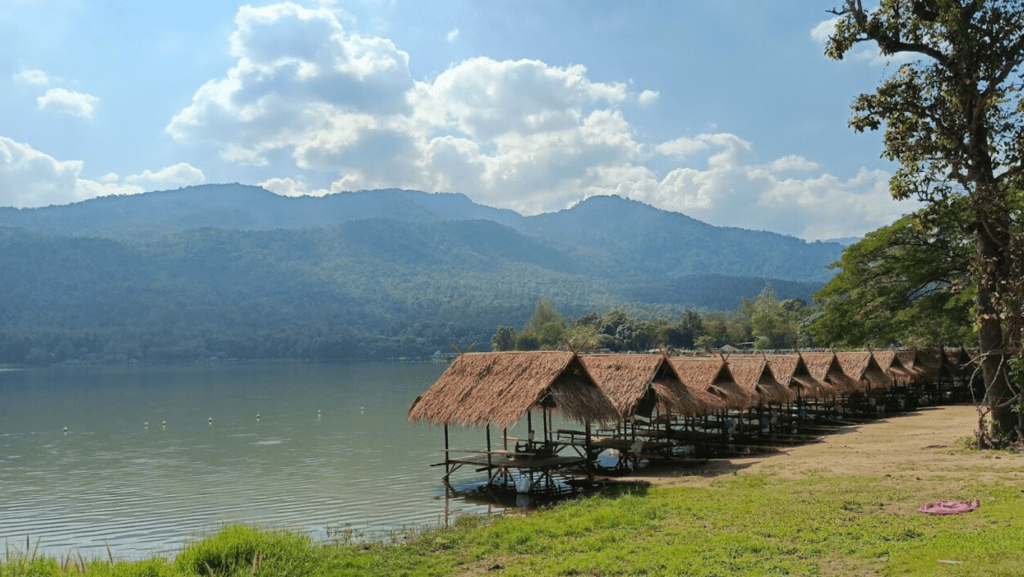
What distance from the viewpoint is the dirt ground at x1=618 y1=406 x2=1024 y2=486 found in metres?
15.2

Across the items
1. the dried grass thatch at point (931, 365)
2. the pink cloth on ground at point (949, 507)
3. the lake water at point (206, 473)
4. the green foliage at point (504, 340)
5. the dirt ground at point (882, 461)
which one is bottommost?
the lake water at point (206, 473)

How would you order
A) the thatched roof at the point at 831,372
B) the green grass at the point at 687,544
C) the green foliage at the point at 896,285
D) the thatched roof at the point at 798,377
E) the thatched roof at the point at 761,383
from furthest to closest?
the thatched roof at the point at 831,372 < the thatched roof at the point at 798,377 < the green foliage at the point at 896,285 < the thatched roof at the point at 761,383 < the green grass at the point at 687,544

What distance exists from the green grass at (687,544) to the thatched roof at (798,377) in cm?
1437

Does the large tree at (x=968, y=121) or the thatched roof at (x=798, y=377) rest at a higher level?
the large tree at (x=968, y=121)

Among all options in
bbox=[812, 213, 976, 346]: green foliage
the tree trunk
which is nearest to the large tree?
the tree trunk

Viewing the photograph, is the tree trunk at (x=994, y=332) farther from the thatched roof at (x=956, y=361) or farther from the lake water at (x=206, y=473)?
the thatched roof at (x=956, y=361)

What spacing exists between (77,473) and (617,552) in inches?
980

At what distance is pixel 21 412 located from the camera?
5409cm

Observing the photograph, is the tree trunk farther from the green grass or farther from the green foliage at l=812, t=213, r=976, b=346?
the green foliage at l=812, t=213, r=976, b=346

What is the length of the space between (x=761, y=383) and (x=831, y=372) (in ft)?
21.7

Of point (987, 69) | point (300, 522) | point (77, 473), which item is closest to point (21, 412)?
point (77, 473)

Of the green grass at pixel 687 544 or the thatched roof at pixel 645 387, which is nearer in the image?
the green grass at pixel 687 544

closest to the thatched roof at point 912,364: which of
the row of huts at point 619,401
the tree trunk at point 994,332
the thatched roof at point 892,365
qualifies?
the thatched roof at point 892,365

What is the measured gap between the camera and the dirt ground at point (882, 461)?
15.2 metres
